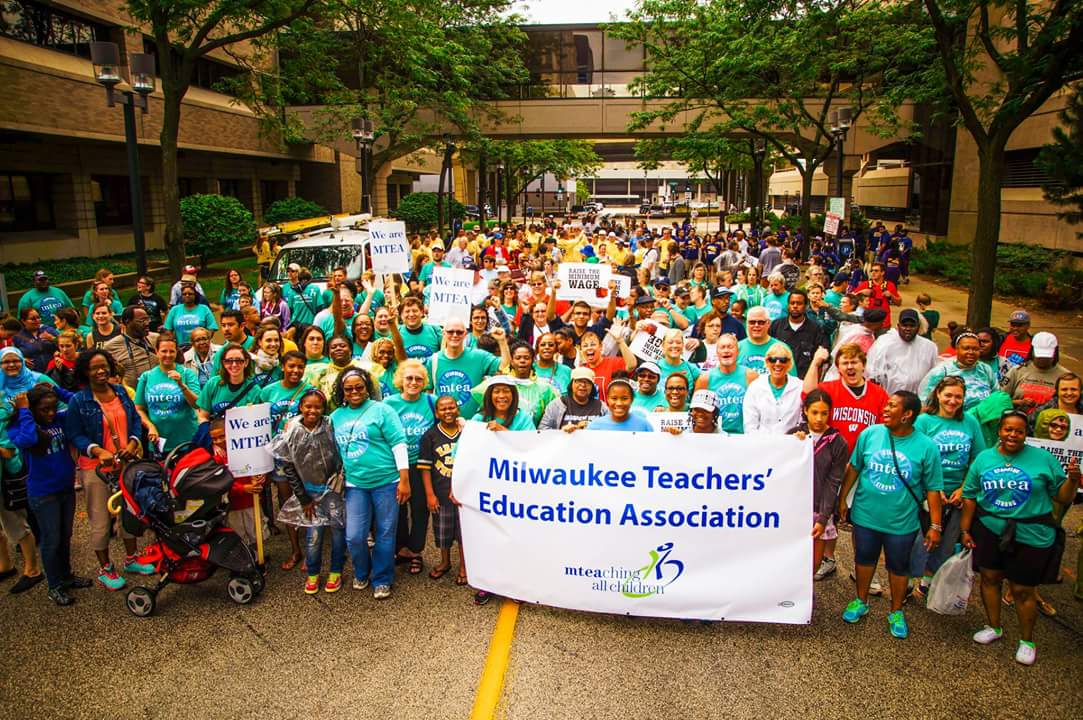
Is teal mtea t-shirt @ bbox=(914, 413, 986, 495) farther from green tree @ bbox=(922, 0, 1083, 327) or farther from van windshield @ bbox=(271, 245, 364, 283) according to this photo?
van windshield @ bbox=(271, 245, 364, 283)

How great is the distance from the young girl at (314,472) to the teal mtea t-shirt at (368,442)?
15cm

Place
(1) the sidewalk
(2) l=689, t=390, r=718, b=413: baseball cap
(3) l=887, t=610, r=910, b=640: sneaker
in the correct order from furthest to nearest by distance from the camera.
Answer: (1) the sidewalk, (2) l=689, t=390, r=718, b=413: baseball cap, (3) l=887, t=610, r=910, b=640: sneaker

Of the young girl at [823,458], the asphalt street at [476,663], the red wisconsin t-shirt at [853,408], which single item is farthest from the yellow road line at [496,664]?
the red wisconsin t-shirt at [853,408]

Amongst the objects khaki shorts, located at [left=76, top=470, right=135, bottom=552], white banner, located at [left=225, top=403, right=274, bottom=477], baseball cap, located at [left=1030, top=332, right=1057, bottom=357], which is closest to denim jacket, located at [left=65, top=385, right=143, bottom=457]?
khaki shorts, located at [left=76, top=470, right=135, bottom=552]

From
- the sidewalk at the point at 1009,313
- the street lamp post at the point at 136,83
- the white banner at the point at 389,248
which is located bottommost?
the sidewalk at the point at 1009,313

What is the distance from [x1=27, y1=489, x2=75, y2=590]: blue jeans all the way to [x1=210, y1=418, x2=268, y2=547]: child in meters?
1.09

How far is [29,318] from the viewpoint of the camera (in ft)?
31.3

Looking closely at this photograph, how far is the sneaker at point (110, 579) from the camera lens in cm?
587

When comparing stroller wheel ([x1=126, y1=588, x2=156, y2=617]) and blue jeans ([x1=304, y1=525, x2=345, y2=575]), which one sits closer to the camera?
stroller wheel ([x1=126, y1=588, x2=156, y2=617])

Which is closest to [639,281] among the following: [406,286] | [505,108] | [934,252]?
[406,286]

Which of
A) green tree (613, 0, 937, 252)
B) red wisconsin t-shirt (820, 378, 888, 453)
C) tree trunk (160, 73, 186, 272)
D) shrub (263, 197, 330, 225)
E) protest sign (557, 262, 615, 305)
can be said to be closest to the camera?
red wisconsin t-shirt (820, 378, 888, 453)

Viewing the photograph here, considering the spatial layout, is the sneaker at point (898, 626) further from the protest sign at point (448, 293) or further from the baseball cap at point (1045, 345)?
the protest sign at point (448, 293)

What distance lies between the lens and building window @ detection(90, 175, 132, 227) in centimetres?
2677

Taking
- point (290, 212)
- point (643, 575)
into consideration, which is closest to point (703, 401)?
point (643, 575)
